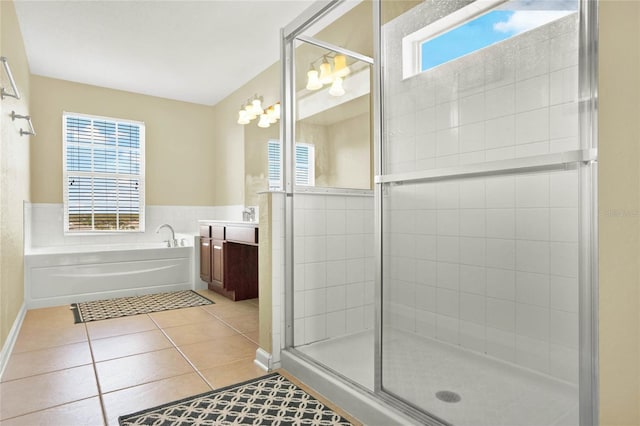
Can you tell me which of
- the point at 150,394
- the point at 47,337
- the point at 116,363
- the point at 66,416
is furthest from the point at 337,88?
the point at 47,337

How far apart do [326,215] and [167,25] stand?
7.71 ft

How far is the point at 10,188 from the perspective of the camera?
2807 mm

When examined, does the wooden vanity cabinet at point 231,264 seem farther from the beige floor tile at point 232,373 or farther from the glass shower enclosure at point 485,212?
the glass shower enclosure at point 485,212

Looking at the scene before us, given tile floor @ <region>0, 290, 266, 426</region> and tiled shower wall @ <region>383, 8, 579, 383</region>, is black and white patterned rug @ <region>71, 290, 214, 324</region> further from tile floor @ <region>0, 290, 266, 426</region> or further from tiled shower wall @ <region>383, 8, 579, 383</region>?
tiled shower wall @ <region>383, 8, 579, 383</region>

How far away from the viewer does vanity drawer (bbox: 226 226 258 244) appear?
3555mm

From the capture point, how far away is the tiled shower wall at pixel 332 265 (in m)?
2.48

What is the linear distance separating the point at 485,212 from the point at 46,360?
269 cm

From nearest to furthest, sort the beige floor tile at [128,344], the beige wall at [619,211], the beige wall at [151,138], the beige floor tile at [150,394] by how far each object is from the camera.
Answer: the beige wall at [619,211] → the beige floor tile at [150,394] → the beige floor tile at [128,344] → the beige wall at [151,138]

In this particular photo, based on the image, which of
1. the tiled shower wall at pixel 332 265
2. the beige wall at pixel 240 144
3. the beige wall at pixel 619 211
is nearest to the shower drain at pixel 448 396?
the beige wall at pixel 619 211

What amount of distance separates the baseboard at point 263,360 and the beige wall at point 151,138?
369 centimetres

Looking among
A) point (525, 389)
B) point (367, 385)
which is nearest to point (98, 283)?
point (367, 385)

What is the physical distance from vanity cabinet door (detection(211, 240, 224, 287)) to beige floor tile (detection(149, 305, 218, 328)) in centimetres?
50

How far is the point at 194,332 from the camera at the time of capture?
3045mm

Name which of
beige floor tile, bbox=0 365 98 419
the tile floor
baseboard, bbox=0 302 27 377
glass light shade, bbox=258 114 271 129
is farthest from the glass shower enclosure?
glass light shade, bbox=258 114 271 129
